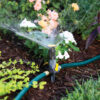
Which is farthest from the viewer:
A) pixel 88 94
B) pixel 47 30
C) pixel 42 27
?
pixel 42 27

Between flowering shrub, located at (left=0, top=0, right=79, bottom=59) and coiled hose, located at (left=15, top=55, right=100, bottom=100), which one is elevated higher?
flowering shrub, located at (left=0, top=0, right=79, bottom=59)

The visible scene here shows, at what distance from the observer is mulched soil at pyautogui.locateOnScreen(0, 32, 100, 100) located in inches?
69.0

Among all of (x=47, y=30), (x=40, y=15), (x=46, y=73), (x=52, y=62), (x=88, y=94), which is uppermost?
(x=40, y=15)

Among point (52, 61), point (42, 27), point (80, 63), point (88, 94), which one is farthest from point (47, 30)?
point (88, 94)

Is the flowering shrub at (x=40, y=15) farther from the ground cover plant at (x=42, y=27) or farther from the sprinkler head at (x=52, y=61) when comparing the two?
the sprinkler head at (x=52, y=61)

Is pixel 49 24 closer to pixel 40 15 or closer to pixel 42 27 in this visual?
pixel 42 27

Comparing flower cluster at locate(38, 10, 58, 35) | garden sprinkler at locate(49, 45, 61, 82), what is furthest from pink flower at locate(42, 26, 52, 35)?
garden sprinkler at locate(49, 45, 61, 82)

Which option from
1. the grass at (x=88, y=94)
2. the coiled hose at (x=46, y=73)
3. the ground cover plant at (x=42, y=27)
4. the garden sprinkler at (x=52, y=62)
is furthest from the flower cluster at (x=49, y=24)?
the grass at (x=88, y=94)

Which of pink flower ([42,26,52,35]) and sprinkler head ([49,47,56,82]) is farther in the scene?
pink flower ([42,26,52,35])

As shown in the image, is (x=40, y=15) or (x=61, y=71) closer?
(x=61, y=71)

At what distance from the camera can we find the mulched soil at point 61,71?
5.75 feet

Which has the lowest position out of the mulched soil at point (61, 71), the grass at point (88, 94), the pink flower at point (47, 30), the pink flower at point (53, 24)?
the grass at point (88, 94)

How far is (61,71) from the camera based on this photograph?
2.09m

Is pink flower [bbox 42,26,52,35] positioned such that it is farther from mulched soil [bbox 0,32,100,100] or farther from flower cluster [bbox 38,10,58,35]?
mulched soil [bbox 0,32,100,100]
